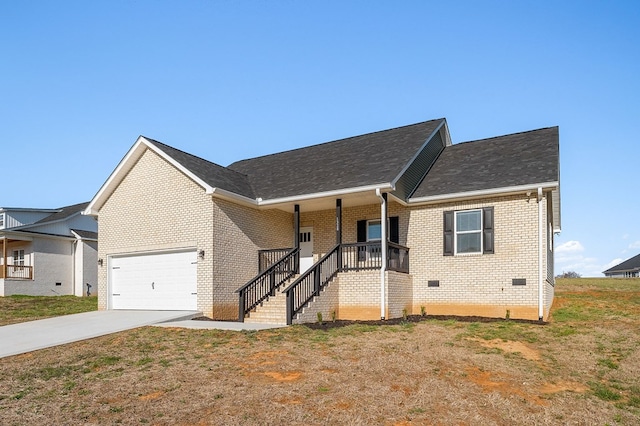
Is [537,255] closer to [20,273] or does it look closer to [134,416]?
[134,416]

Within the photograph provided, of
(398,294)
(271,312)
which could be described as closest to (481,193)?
(398,294)

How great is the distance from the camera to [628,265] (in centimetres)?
5838

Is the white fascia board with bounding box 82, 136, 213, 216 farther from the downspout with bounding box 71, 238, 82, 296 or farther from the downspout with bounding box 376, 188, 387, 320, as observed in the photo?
the downspout with bounding box 71, 238, 82, 296

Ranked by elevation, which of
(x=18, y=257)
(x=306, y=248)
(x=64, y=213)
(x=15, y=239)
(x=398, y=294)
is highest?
(x=64, y=213)

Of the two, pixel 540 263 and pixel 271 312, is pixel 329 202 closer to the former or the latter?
pixel 271 312

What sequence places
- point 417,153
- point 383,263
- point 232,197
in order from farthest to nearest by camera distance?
1. point 417,153
2. point 232,197
3. point 383,263

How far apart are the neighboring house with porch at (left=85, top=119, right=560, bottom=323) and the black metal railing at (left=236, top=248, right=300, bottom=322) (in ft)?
0.13

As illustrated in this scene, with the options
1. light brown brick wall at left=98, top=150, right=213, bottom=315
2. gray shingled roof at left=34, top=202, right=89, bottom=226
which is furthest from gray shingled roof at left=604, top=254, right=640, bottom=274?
gray shingled roof at left=34, top=202, right=89, bottom=226

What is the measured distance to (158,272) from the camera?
17.0m

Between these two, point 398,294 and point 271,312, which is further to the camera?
point 398,294

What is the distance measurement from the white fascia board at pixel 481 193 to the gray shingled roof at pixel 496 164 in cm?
16

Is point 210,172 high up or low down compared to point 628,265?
up

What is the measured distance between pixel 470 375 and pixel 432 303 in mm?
7741

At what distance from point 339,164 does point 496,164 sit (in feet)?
17.6
